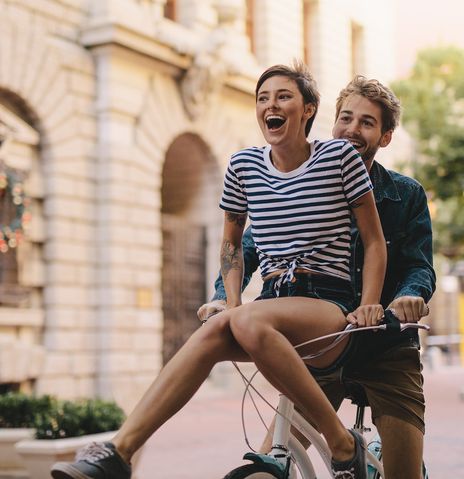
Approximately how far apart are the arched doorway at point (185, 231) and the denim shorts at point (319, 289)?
44.5ft

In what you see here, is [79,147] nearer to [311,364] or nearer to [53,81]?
[53,81]

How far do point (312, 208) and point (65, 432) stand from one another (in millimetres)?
4176

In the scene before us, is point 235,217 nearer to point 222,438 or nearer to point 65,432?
point 65,432

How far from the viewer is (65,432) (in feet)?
22.7

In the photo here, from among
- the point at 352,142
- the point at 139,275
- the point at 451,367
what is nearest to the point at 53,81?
the point at 139,275

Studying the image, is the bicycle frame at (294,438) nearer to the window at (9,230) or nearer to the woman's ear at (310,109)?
the woman's ear at (310,109)

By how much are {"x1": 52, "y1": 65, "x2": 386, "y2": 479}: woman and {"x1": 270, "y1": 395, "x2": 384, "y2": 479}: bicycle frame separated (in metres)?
0.08

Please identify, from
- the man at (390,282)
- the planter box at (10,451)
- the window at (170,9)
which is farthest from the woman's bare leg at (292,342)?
the window at (170,9)

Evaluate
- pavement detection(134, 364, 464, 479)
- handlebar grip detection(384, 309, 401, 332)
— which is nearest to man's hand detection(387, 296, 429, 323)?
handlebar grip detection(384, 309, 401, 332)

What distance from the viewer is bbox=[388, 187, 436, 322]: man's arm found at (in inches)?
139

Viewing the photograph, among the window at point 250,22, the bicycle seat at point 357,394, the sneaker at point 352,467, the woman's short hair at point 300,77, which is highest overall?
the window at point 250,22

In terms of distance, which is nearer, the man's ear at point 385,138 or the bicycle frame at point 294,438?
the bicycle frame at point 294,438

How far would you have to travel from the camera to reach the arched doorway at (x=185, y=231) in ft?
56.3

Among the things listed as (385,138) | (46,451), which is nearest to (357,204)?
(385,138)
